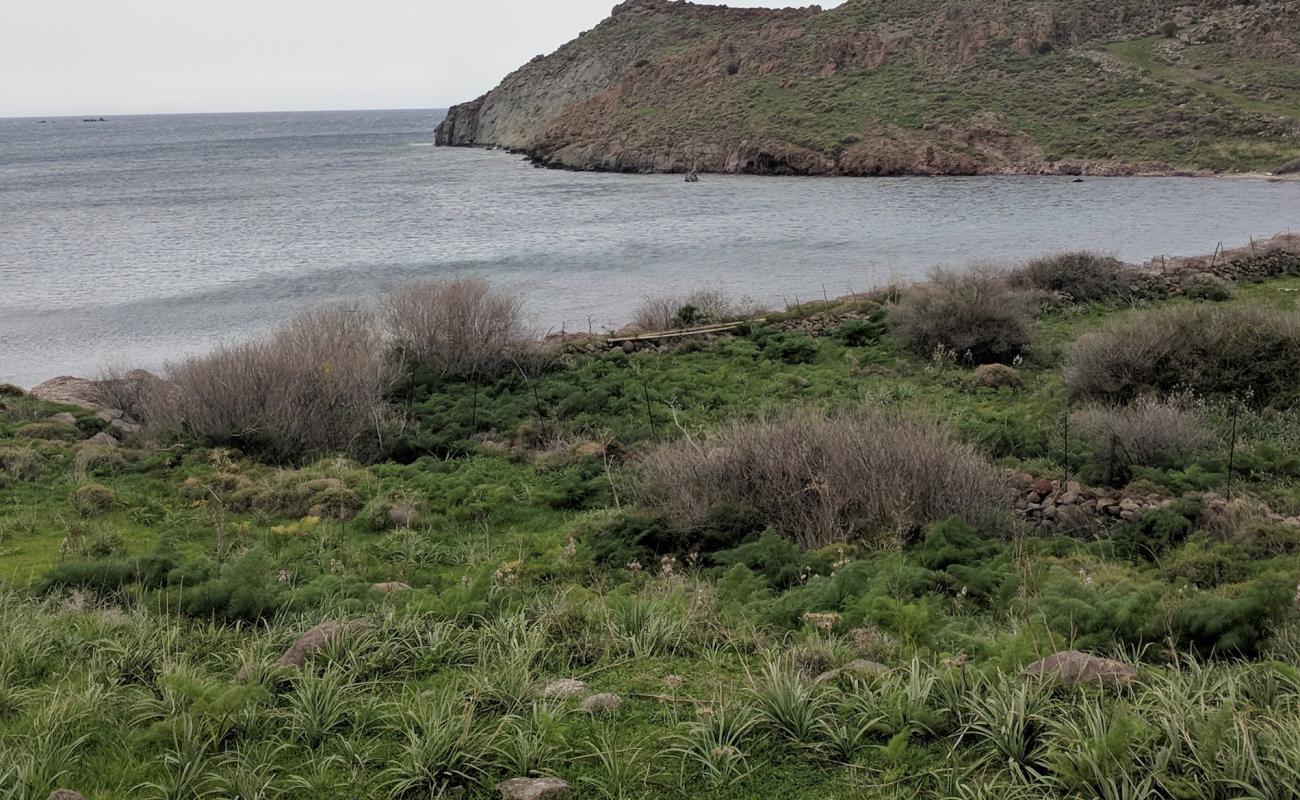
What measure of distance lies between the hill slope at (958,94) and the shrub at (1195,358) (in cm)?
4020

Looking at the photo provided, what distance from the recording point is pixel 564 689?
4.64 meters

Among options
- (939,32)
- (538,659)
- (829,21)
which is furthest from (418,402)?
(829,21)

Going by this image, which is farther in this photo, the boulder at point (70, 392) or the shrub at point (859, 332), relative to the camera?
the shrub at point (859, 332)

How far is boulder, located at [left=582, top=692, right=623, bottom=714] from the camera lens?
14.5 ft

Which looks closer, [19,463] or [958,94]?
[19,463]

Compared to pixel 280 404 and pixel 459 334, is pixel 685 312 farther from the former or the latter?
pixel 280 404

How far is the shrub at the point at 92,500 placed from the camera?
953 centimetres

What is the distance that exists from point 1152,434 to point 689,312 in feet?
33.3

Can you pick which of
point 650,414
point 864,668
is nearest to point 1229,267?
point 650,414

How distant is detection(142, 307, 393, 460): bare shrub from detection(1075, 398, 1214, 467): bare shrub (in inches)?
335

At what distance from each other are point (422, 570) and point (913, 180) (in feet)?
155

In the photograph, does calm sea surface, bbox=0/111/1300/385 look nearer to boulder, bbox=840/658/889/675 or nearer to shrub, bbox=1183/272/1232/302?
shrub, bbox=1183/272/1232/302

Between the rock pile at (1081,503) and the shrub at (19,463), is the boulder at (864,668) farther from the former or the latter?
the shrub at (19,463)

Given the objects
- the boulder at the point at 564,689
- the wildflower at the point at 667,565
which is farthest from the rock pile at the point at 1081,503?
the boulder at the point at 564,689
